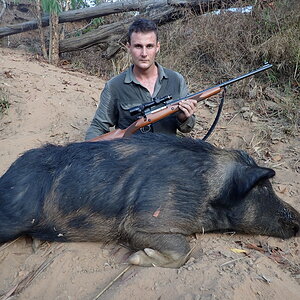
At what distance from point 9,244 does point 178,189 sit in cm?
153

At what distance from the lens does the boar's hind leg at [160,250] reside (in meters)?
2.61

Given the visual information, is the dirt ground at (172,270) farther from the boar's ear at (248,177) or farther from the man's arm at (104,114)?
the man's arm at (104,114)

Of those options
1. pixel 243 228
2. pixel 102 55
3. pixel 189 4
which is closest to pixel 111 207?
pixel 243 228

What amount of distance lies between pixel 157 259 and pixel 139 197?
1.61 feet

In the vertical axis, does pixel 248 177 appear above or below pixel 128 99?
below

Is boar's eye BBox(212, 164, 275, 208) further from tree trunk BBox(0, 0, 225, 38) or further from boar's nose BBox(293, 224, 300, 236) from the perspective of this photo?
tree trunk BBox(0, 0, 225, 38)

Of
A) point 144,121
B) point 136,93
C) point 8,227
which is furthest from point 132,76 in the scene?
point 8,227

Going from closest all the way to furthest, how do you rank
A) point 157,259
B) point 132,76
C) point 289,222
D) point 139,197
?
point 157,259, point 139,197, point 289,222, point 132,76

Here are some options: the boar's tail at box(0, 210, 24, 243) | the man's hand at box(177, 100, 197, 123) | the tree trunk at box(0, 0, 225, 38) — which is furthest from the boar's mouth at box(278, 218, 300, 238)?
the tree trunk at box(0, 0, 225, 38)

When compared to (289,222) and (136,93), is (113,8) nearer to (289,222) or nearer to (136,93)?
(136,93)

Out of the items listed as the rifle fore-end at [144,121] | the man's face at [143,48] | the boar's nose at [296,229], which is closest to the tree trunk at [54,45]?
the man's face at [143,48]

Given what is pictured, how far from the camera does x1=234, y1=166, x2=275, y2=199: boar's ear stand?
2.73m

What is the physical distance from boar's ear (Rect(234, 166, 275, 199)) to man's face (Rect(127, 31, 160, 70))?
6.08 ft

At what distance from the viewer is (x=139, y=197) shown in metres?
2.75
